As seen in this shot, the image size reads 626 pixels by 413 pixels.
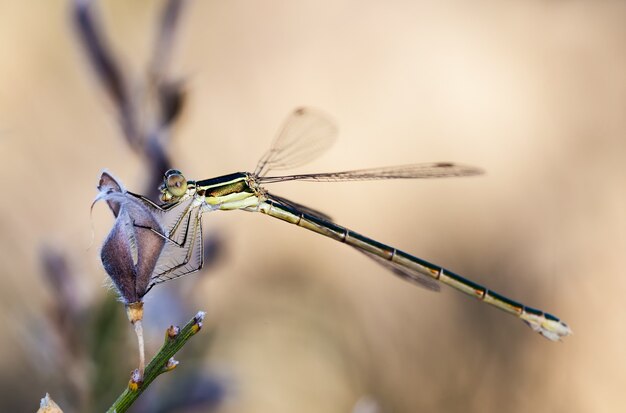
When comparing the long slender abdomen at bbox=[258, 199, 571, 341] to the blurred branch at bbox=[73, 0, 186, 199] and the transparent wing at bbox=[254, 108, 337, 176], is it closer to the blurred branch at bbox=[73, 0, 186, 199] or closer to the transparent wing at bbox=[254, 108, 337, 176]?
the transparent wing at bbox=[254, 108, 337, 176]

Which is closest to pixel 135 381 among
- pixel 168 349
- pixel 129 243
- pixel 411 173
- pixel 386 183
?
pixel 168 349

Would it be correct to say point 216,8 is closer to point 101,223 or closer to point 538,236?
point 101,223

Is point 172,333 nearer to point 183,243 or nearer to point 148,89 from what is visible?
point 183,243

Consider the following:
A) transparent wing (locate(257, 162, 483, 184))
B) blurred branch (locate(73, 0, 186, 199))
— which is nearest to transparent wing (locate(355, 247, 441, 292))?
transparent wing (locate(257, 162, 483, 184))

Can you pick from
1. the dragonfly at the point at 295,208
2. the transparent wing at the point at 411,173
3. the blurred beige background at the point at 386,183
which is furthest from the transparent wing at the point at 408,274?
the blurred beige background at the point at 386,183

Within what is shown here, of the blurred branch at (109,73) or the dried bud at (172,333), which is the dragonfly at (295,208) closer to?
the blurred branch at (109,73)

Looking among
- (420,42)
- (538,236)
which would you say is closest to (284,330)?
(538,236)
